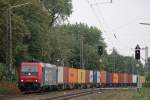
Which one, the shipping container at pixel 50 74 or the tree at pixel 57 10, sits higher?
the tree at pixel 57 10

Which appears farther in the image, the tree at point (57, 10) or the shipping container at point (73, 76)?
the tree at point (57, 10)

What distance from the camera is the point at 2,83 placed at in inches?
2103

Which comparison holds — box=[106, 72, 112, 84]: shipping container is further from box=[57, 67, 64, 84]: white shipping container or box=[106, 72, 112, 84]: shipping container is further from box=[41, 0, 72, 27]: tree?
box=[57, 67, 64, 84]: white shipping container

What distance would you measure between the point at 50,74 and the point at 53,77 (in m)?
1.57

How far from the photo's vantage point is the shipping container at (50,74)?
5834cm

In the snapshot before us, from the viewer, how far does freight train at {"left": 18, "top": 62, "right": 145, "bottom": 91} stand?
56.0 meters

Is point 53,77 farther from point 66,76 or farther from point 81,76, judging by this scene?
point 81,76

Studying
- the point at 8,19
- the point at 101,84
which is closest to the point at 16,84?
the point at 8,19

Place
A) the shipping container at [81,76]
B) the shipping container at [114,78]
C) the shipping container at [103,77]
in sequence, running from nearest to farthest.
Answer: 1. the shipping container at [81,76]
2. the shipping container at [103,77]
3. the shipping container at [114,78]

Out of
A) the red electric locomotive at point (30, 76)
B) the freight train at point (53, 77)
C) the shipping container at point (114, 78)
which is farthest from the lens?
the shipping container at point (114, 78)

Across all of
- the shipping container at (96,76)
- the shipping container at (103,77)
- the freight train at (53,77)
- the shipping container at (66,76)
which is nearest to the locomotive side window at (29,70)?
the freight train at (53,77)

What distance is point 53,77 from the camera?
6191 centimetres

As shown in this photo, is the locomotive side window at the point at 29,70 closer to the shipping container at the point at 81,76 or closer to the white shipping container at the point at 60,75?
the white shipping container at the point at 60,75

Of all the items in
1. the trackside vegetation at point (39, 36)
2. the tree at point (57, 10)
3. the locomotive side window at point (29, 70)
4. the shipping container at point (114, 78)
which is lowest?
the shipping container at point (114, 78)
